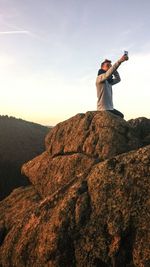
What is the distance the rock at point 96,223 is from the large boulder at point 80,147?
8.15 feet

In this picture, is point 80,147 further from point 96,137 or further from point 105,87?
point 105,87

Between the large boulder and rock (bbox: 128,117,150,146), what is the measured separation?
2.50ft

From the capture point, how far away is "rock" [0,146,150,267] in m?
8.81

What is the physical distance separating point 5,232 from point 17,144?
1219 inches

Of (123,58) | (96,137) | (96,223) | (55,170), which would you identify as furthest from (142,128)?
(96,223)

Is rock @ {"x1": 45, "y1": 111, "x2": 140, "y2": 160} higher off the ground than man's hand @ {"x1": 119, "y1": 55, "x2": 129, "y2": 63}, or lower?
lower

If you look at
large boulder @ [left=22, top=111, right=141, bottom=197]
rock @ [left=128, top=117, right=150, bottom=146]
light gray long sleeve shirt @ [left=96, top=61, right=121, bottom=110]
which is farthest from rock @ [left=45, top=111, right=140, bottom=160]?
light gray long sleeve shirt @ [left=96, top=61, right=121, bottom=110]

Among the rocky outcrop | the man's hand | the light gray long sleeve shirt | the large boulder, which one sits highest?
the man's hand

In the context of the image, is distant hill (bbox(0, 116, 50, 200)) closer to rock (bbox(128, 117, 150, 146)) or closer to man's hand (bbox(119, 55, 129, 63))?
rock (bbox(128, 117, 150, 146))

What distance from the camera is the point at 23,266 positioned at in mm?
10281

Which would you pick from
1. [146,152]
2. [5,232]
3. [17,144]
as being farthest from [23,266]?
[17,144]

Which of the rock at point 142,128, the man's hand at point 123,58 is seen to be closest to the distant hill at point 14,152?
the rock at point 142,128

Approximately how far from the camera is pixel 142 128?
634 inches

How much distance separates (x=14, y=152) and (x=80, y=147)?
24959mm
